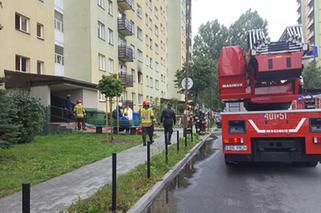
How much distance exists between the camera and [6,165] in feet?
32.3

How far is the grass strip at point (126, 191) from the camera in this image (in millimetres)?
5754

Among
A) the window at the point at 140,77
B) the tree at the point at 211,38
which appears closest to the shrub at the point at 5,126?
the window at the point at 140,77

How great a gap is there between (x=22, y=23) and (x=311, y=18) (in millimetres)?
71047

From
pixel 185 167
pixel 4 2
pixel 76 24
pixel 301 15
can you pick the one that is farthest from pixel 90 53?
pixel 301 15

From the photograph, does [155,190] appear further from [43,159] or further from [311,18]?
[311,18]

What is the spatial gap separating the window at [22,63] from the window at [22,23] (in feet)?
5.45

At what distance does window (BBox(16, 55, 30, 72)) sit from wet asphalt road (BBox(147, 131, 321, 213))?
1606 cm

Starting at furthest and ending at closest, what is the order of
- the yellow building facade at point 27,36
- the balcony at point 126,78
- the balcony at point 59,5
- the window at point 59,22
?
the balcony at point 126,78 → the window at point 59,22 → the balcony at point 59,5 → the yellow building facade at point 27,36

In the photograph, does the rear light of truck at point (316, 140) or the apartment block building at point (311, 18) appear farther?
the apartment block building at point (311, 18)

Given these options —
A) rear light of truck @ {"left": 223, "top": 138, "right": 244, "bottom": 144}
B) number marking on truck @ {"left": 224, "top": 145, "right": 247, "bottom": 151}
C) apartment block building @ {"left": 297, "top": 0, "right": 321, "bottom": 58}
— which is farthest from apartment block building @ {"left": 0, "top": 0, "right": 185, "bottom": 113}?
apartment block building @ {"left": 297, "top": 0, "right": 321, "bottom": 58}

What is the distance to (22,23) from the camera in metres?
24.1

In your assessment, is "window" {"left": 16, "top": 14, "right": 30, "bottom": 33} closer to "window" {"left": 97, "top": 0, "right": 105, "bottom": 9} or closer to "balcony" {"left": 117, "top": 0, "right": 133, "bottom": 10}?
"window" {"left": 97, "top": 0, "right": 105, "bottom": 9}

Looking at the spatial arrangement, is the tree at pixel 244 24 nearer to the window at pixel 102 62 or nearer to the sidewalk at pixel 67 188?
the window at pixel 102 62

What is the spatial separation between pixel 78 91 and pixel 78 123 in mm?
6142
